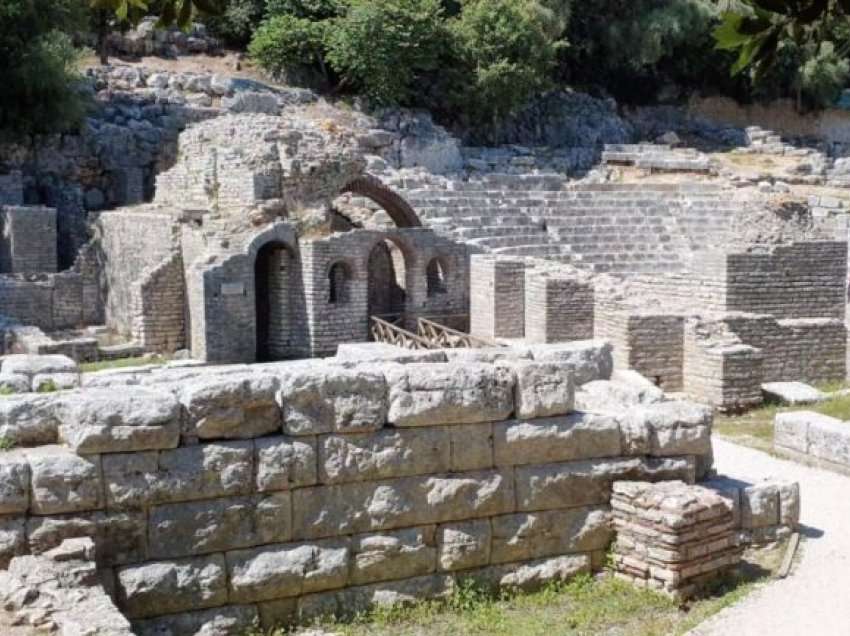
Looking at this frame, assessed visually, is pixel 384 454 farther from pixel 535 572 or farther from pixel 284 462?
pixel 535 572

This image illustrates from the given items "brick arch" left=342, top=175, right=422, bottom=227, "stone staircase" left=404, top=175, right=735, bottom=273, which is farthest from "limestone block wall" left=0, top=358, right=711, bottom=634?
"brick arch" left=342, top=175, right=422, bottom=227

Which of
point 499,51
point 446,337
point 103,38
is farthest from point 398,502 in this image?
point 103,38

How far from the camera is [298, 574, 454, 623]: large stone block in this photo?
7.06 m

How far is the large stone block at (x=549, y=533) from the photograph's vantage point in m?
7.58

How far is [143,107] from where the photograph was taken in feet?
96.2

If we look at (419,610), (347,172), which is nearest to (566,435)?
(419,610)

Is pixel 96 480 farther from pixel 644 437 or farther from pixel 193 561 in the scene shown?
pixel 644 437

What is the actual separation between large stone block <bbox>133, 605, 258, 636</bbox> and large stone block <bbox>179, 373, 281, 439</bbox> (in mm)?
999

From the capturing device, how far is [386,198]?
70.9 feet

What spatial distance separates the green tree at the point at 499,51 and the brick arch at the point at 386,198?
43.0 ft

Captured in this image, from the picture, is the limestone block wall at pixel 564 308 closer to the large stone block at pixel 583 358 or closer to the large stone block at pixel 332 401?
the large stone block at pixel 583 358

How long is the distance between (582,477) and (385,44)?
87.0ft

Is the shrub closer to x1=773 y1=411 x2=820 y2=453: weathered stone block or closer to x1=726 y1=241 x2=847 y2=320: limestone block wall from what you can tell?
x1=726 y1=241 x2=847 y2=320: limestone block wall

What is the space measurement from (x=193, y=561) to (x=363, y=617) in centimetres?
113
